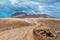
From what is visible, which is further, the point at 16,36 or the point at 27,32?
the point at 27,32

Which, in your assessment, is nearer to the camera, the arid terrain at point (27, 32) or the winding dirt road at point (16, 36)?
the winding dirt road at point (16, 36)

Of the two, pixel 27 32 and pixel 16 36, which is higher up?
pixel 16 36

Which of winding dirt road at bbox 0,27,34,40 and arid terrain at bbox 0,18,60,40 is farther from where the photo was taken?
arid terrain at bbox 0,18,60,40

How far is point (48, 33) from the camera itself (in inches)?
1767
